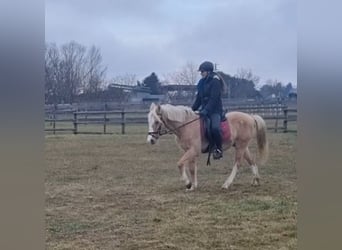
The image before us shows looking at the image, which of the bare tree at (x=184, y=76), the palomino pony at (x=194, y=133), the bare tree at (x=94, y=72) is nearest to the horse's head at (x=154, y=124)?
the palomino pony at (x=194, y=133)

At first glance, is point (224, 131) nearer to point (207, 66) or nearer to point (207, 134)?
point (207, 134)

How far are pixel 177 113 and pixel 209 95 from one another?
0.17 metres

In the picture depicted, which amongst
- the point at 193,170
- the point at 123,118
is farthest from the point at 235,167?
the point at 123,118

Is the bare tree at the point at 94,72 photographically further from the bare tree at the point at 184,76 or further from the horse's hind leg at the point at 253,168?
the horse's hind leg at the point at 253,168

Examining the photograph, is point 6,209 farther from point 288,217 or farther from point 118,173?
point 288,217

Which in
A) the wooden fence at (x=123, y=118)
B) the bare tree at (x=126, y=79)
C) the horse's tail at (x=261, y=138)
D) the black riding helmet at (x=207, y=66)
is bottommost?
the horse's tail at (x=261, y=138)

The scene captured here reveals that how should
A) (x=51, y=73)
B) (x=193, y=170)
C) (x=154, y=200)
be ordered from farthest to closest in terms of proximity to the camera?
(x=193, y=170) < (x=154, y=200) < (x=51, y=73)

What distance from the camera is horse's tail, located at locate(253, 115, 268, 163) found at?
73.0 inches

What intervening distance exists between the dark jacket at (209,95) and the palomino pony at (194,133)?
2.2 inches

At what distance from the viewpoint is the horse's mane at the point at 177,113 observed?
1855 millimetres

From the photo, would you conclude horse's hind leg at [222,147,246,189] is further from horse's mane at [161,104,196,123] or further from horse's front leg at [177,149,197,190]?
horse's mane at [161,104,196,123]

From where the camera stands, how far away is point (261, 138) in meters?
1.89

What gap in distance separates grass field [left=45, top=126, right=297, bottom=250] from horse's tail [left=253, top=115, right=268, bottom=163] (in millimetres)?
32

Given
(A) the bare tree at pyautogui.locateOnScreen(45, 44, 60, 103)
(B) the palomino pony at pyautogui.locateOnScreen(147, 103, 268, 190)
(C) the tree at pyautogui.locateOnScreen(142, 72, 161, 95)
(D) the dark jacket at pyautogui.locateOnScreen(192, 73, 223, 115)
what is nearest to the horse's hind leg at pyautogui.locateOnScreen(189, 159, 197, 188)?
(B) the palomino pony at pyautogui.locateOnScreen(147, 103, 268, 190)
